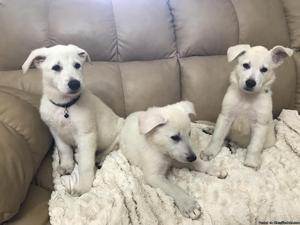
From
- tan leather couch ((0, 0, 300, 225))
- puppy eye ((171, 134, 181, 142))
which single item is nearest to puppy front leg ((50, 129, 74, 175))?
tan leather couch ((0, 0, 300, 225))

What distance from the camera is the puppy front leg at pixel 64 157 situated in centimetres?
191

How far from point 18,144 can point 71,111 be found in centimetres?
30

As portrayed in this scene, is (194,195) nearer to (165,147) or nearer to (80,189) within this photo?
(165,147)

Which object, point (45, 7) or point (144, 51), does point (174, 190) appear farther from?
point (45, 7)

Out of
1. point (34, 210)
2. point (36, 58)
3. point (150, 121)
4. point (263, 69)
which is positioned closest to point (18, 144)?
point (34, 210)

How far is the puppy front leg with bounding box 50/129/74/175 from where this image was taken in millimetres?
1910

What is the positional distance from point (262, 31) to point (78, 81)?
131 cm

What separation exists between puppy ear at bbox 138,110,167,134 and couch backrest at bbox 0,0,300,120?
0.52m

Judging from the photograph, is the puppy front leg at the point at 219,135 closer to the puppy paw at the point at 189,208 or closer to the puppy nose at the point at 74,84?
the puppy paw at the point at 189,208

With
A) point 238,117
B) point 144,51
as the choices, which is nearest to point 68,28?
point 144,51

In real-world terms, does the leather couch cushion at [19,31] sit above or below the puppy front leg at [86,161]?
above

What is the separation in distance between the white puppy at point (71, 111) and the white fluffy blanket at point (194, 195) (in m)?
0.08

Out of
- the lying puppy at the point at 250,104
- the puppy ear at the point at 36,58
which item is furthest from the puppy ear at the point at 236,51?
the puppy ear at the point at 36,58

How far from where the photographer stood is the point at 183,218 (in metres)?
1.69
